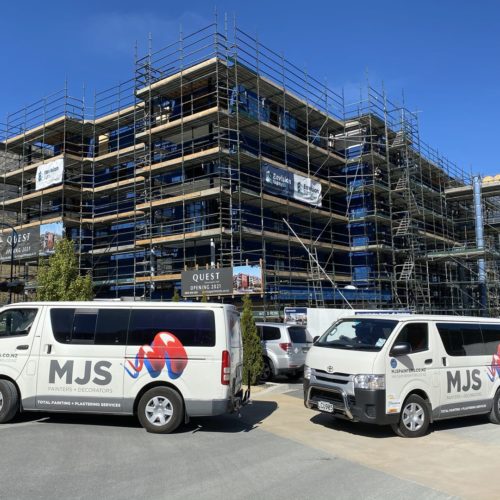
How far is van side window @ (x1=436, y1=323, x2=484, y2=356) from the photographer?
30.9ft

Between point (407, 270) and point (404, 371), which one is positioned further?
point (407, 270)

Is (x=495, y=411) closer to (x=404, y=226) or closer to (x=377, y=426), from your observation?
(x=377, y=426)

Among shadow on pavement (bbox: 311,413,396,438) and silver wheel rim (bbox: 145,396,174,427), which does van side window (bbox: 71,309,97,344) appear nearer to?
silver wheel rim (bbox: 145,396,174,427)

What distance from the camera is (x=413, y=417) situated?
28.6 ft

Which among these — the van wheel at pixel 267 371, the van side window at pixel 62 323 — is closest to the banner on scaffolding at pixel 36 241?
the van wheel at pixel 267 371

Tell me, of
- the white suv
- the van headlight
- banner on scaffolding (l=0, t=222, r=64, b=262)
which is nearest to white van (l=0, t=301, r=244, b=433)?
the van headlight

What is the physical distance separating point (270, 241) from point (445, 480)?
20518 millimetres

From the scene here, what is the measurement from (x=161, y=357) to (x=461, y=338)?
532 centimetres

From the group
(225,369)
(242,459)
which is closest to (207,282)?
(225,369)

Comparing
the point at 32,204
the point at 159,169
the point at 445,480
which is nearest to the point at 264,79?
the point at 159,169

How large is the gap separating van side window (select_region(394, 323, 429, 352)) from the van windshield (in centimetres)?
20

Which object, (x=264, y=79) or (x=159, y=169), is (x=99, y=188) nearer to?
(x=159, y=169)

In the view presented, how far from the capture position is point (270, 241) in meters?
26.6

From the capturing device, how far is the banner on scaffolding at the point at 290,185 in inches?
1002
